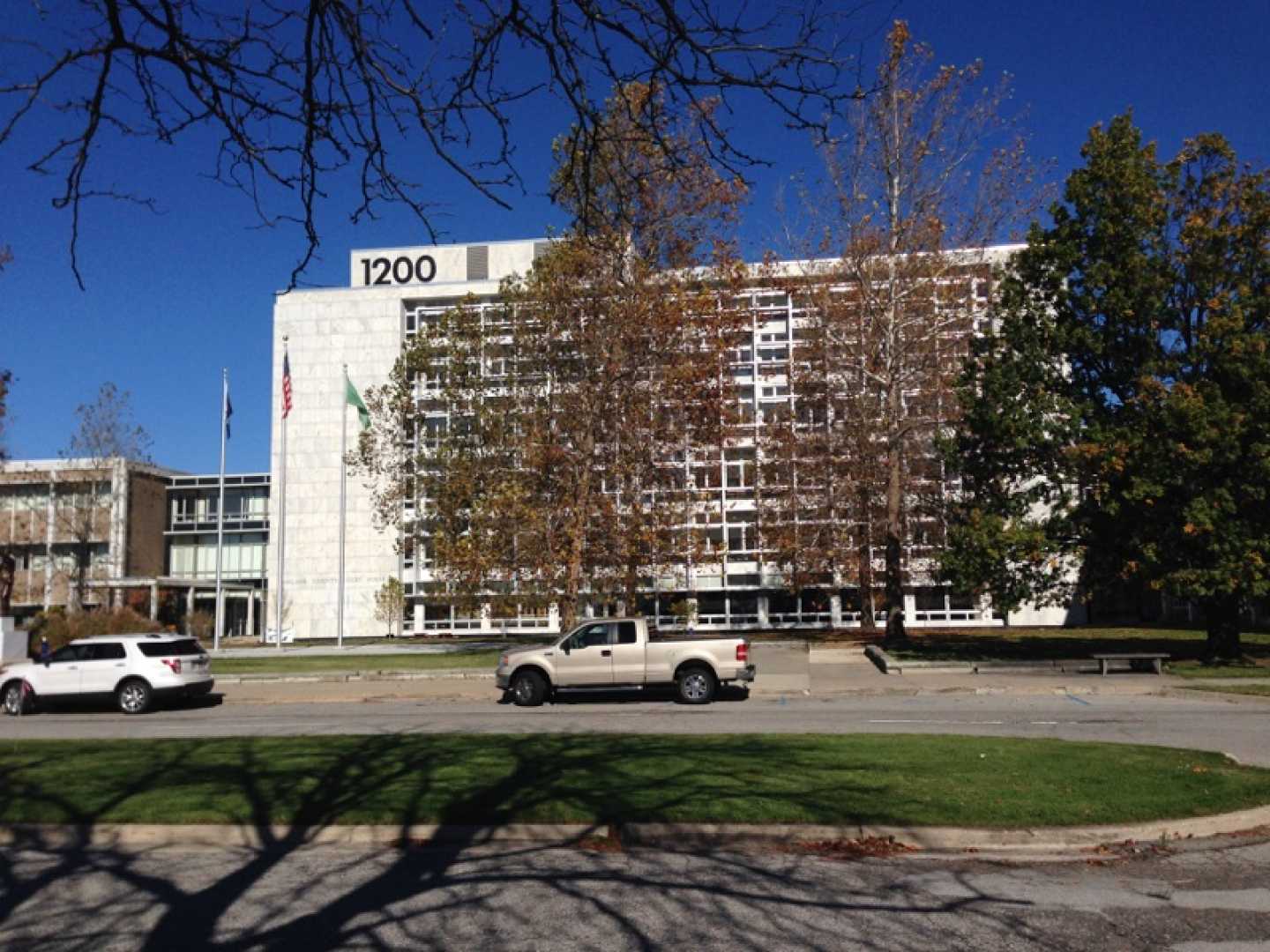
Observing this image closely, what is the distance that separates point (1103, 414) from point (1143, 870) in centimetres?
2261

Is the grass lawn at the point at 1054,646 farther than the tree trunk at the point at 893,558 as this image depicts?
No

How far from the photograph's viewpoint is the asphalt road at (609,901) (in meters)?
6.10

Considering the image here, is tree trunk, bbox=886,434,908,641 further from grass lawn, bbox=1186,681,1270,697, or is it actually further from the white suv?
the white suv

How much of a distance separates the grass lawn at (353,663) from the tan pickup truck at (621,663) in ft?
27.1

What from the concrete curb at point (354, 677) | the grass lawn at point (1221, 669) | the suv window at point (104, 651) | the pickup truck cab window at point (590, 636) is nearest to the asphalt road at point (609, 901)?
the pickup truck cab window at point (590, 636)

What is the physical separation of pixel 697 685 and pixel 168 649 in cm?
1111

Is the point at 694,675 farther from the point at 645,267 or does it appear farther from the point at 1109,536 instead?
the point at 645,267

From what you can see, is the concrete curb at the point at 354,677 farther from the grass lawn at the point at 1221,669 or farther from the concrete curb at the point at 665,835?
the concrete curb at the point at 665,835

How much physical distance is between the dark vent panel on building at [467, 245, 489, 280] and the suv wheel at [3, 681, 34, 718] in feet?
160

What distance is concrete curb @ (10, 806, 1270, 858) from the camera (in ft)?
27.0

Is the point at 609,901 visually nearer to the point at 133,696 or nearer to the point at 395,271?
the point at 133,696

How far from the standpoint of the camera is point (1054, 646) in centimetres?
3312

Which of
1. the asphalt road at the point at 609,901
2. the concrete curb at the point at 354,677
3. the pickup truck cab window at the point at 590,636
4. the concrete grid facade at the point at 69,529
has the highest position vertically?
the concrete grid facade at the point at 69,529

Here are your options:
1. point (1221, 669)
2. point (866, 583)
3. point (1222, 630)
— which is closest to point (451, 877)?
point (1221, 669)
